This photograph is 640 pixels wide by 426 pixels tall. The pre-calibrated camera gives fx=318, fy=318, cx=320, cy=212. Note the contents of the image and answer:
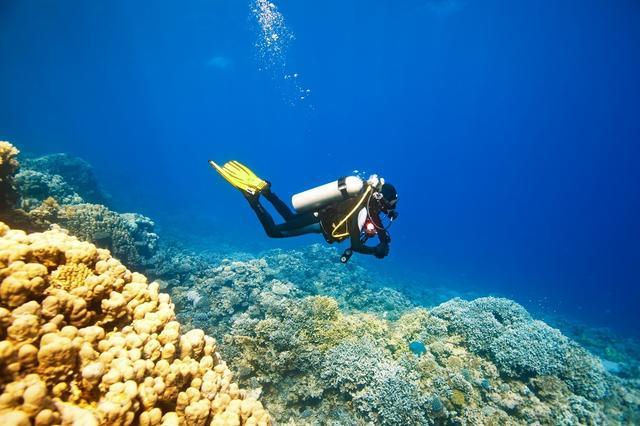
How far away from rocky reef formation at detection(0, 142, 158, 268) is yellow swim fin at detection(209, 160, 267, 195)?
3914 mm

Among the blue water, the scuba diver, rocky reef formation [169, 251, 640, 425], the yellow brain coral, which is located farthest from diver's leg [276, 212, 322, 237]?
the blue water

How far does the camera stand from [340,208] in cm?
621

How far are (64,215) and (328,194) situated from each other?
7.88 metres

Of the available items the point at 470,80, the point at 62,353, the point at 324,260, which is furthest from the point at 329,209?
the point at 470,80

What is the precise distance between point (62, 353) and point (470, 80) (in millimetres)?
111312

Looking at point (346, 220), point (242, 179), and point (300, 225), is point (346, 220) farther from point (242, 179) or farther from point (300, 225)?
point (242, 179)

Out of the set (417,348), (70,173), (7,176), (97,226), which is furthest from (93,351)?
(70,173)

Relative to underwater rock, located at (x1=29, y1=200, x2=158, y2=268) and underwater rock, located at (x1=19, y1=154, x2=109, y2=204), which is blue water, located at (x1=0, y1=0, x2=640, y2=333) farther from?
underwater rock, located at (x1=29, y1=200, x2=158, y2=268)

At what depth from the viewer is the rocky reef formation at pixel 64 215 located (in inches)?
248

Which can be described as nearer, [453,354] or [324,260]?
[453,354]

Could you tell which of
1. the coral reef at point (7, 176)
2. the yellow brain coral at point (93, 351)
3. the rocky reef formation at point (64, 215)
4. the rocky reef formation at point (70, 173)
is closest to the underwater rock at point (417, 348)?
the yellow brain coral at point (93, 351)

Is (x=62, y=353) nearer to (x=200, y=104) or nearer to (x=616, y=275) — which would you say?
(x=616, y=275)

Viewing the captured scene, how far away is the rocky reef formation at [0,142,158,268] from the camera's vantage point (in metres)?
6.30

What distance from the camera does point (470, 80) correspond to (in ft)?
311
